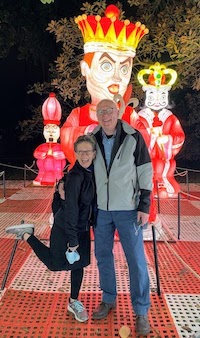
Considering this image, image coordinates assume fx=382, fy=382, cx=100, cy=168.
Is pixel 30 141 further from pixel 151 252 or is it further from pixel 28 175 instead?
pixel 151 252

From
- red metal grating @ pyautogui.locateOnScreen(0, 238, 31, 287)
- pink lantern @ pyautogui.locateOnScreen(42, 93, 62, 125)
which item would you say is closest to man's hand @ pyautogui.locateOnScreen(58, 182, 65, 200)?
red metal grating @ pyautogui.locateOnScreen(0, 238, 31, 287)

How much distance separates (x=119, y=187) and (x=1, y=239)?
3.17 meters

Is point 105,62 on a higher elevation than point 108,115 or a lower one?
higher

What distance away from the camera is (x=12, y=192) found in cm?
1027

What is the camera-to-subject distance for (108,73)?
502cm

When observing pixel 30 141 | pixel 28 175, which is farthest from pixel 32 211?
pixel 30 141

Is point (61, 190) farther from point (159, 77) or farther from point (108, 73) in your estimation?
point (159, 77)

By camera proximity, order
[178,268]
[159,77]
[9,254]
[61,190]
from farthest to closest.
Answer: [159,77] < [9,254] < [178,268] < [61,190]

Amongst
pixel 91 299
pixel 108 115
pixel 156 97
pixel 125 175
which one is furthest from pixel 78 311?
pixel 156 97

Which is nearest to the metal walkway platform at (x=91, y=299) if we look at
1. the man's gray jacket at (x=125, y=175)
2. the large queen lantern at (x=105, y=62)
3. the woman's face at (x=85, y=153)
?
the man's gray jacket at (x=125, y=175)

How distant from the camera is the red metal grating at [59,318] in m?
2.97

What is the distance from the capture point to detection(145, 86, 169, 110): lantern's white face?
26.7 ft

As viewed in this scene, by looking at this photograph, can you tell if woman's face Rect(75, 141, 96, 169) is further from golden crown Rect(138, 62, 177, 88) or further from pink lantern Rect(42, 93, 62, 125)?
pink lantern Rect(42, 93, 62, 125)

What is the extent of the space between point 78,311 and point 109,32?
3.39m
